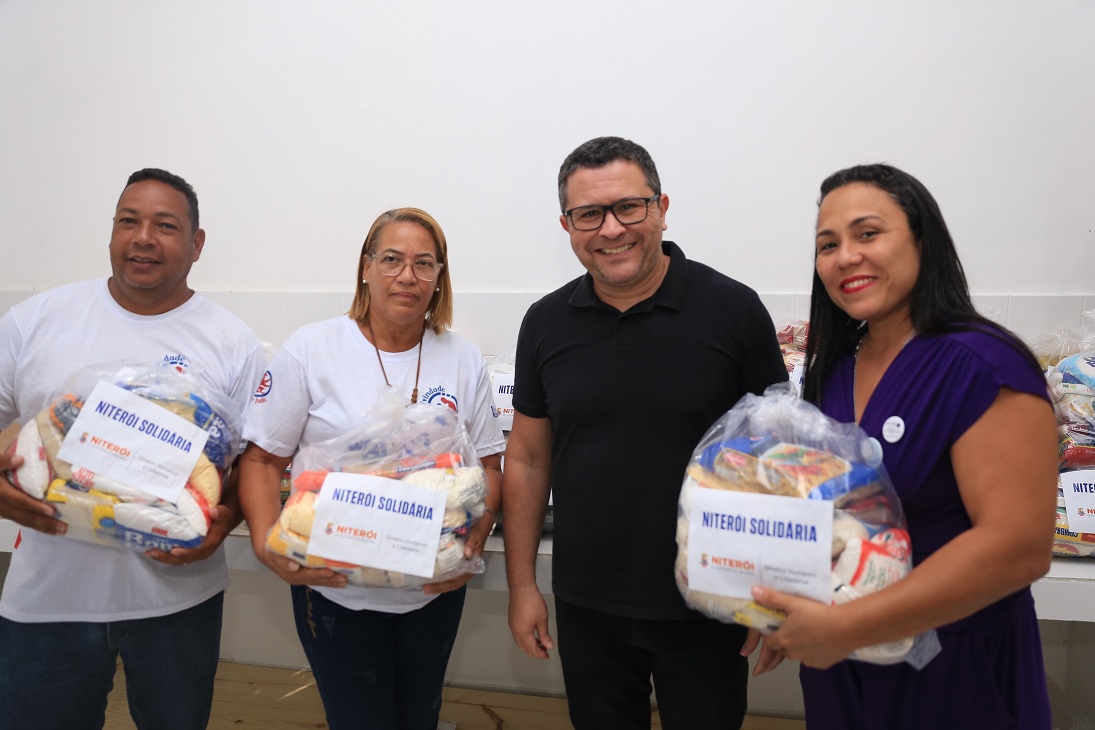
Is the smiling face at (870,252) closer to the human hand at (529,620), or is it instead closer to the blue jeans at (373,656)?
the human hand at (529,620)

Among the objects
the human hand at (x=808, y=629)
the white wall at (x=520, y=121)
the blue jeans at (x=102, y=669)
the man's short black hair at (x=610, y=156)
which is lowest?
the blue jeans at (x=102, y=669)

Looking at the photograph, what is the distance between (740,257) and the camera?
240cm

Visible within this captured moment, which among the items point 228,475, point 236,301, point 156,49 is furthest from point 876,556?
point 156,49

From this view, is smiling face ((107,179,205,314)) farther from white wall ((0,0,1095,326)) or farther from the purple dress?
the purple dress

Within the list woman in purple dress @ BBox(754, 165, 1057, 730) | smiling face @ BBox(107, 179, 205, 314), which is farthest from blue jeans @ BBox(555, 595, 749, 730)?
smiling face @ BBox(107, 179, 205, 314)

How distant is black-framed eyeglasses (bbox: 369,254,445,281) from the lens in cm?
146

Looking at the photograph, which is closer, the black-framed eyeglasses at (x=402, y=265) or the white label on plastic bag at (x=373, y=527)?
the white label on plastic bag at (x=373, y=527)

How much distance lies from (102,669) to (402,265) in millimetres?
1078

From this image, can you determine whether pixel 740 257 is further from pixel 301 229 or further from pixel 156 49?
pixel 156 49

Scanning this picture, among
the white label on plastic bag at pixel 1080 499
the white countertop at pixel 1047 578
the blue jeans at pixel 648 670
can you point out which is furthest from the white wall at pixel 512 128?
the blue jeans at pixel 648 670

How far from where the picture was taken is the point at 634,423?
4.27ft

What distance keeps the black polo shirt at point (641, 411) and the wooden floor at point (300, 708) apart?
1275 mm

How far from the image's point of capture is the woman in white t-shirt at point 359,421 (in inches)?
54.6

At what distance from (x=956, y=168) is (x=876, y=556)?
1827 mm
